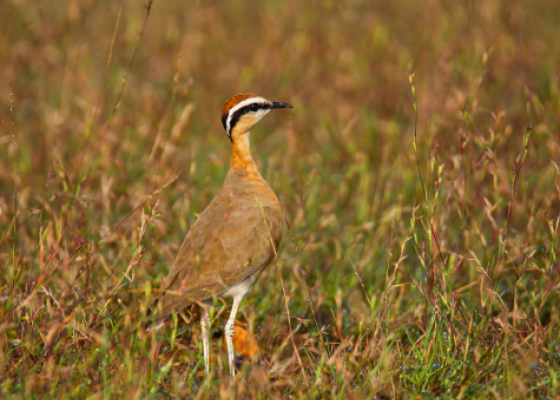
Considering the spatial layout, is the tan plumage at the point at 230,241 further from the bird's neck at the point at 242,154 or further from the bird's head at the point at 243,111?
the bird's head at the point at 243,111

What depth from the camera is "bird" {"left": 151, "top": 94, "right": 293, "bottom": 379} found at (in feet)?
11.5

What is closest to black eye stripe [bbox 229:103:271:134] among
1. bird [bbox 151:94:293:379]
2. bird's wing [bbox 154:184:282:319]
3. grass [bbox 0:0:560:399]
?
bird [bbox 151:94:293:379]

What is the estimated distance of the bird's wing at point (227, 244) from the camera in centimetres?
353

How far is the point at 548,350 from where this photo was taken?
3.21 m

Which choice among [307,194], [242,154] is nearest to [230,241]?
[242,154]

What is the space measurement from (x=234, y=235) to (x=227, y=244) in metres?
0.07

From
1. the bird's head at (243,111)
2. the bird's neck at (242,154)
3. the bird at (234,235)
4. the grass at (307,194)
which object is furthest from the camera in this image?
the bird's neck at (242,154)

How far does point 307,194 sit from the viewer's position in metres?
5.23

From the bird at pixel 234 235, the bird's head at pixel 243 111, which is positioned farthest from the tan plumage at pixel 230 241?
the bird's head at pixel 243 111

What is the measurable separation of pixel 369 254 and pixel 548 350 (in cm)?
144

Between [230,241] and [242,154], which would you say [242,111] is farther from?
[230,241]

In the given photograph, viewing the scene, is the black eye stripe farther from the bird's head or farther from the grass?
the grass

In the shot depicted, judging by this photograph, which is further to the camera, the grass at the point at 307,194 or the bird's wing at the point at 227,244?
the bird's wing at the point at 227,244

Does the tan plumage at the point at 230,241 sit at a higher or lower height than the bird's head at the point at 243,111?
lower
